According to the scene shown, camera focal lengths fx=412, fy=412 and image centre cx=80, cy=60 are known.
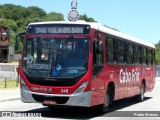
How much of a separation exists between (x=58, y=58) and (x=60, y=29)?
1012mm

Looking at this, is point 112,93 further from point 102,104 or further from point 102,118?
point 102,118

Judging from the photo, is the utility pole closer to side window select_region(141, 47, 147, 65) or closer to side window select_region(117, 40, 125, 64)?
side window select_region(141, 47, 147, 65)

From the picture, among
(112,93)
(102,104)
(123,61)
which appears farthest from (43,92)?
(123,61)

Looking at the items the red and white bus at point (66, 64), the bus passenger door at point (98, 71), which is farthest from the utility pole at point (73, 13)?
the bus passenger door at point (98, 71)

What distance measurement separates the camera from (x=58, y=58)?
1277cm

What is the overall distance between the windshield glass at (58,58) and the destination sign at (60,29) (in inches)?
10.0

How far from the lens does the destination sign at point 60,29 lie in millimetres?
13031

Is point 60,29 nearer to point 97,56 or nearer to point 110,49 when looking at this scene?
point 97,56

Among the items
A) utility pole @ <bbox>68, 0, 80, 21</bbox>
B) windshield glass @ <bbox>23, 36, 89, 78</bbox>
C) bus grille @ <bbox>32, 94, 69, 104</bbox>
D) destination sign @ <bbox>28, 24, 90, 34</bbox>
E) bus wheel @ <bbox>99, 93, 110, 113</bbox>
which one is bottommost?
bus wheel @ <bbox>99, 93, 110, 113</bbox>

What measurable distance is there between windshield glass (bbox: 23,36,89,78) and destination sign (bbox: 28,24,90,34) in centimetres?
25

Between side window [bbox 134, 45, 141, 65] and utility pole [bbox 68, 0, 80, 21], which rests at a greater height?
utility pole [bbox 68, 0, 80, 21]

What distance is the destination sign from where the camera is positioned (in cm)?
1303

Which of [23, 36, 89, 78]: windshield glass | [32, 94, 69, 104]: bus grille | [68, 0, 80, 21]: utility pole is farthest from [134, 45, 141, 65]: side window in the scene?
[32, 94, 69, 104]: bus grille

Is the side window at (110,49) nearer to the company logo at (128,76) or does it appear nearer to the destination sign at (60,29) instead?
the company logo at (128,76)
